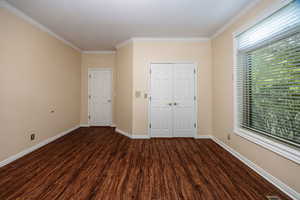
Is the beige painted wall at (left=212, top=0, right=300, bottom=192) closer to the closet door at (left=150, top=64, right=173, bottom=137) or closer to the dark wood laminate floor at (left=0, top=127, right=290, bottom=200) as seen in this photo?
the dark wood laminate floor at (left=0, top=127, right=290, bottom=200)

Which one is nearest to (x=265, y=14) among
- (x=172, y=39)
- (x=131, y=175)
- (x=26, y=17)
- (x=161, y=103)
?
(x=172, y=39)

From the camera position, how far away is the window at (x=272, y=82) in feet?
5.50

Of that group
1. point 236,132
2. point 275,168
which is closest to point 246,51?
point 236,132

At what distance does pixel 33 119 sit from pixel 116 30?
2806 mm

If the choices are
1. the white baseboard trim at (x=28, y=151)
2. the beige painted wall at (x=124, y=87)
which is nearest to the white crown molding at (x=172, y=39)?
the beige painted wall at (x=124, y=87)

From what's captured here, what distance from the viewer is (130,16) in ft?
8.84

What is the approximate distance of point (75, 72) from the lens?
464 centimetres

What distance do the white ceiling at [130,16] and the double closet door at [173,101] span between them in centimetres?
98

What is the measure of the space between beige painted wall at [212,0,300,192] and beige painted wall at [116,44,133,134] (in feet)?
7.77

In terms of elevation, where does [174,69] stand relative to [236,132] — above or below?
above

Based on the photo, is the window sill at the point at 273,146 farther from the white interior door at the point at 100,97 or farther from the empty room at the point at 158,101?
the white interior door at the point at 100,97

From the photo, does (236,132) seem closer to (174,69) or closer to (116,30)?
(174,69)

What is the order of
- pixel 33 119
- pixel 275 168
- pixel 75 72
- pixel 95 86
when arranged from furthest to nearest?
pixel 95 86 → pixel 75 72 → pixel 33 119 → pixel 275 168

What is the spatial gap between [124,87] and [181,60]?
188cm
